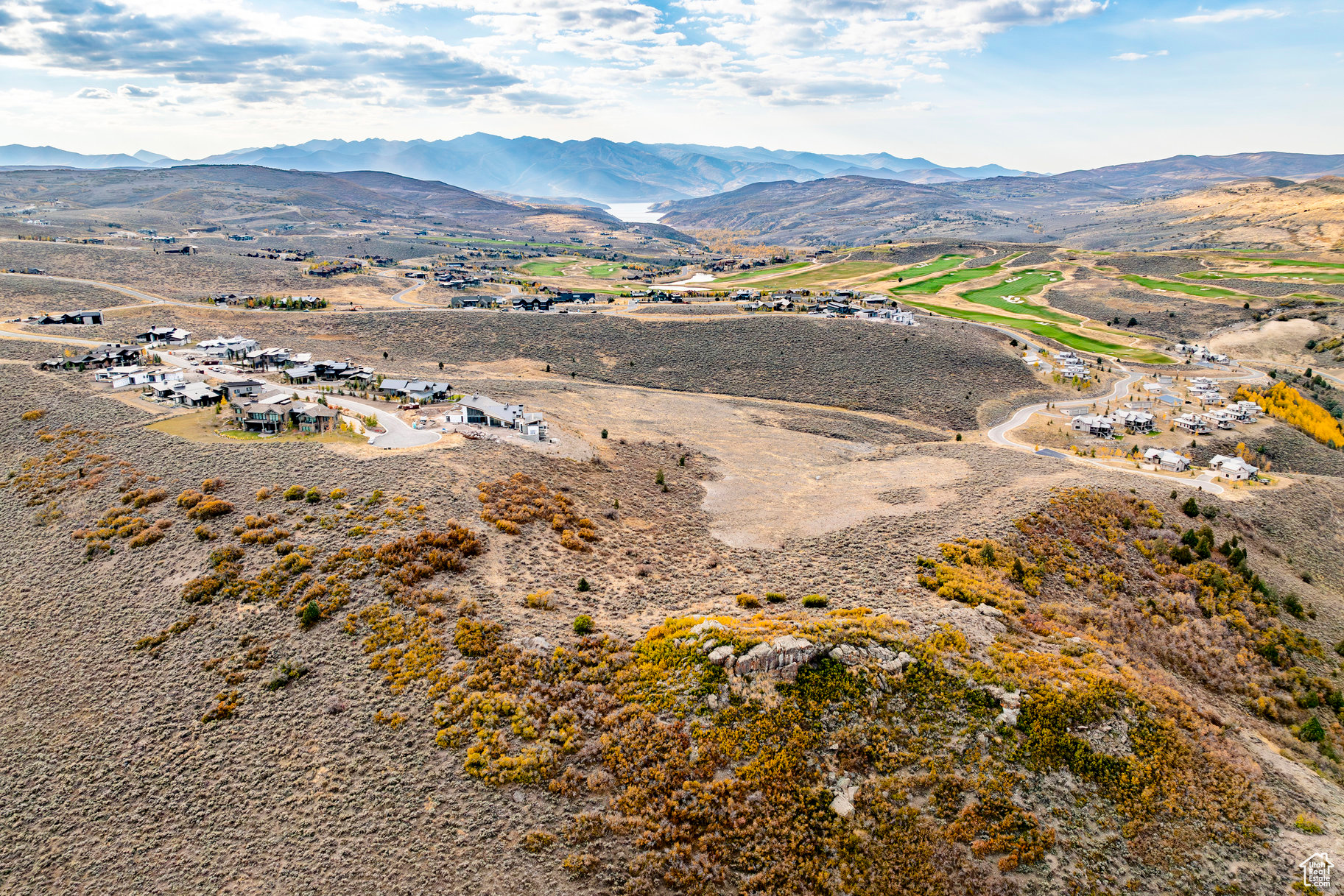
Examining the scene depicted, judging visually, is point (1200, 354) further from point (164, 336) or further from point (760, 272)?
point (164, 336)

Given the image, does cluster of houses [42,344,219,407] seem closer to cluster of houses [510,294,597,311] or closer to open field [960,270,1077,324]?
cluster of houses [510,294,597,311]

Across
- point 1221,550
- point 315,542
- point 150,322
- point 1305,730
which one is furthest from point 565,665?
point 150,322

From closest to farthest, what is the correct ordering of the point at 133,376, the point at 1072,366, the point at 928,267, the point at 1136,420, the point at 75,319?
the point at 133,376
the point at 1136,420
the point at 75,319
the point at 1072,366
the point at 928,267

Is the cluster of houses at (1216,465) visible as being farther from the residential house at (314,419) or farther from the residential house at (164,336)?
the residential house at (164,336)

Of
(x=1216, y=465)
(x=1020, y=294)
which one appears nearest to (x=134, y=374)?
(x=1216, y=465)

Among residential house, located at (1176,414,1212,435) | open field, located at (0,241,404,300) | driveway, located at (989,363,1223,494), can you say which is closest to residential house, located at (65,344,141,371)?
open field, located at (0,241,404,300)

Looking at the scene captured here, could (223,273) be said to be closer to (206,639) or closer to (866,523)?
(206,639)
